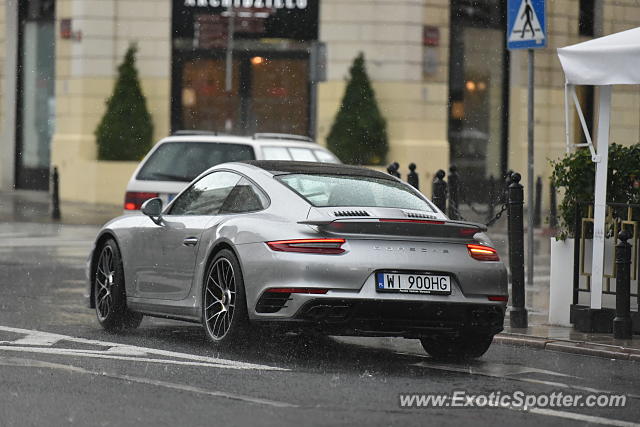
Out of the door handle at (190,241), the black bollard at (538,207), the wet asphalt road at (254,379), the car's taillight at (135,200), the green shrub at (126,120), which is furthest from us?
the green shrub at (126,120)

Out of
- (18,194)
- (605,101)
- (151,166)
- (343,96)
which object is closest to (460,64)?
(343,96)

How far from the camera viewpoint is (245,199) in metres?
10.1

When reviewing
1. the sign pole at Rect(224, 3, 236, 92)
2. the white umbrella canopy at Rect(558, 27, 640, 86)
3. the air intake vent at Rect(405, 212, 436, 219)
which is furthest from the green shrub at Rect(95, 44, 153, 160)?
the air intake vent at Rect(405, 212, 436, 219)

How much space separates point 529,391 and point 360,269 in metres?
1.39

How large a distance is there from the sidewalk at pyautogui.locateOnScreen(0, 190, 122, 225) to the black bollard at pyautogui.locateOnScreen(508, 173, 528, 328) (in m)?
14.2

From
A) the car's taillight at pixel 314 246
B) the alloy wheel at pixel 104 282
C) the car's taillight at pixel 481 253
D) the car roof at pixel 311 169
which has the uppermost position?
the car roof at pixel 311 169

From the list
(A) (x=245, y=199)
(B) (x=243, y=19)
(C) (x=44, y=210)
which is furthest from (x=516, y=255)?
(B) (x=243, y=19)

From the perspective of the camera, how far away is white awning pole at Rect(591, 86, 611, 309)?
11406mm

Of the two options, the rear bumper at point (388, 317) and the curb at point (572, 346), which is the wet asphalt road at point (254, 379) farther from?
the rear bumper at point (388, 317)

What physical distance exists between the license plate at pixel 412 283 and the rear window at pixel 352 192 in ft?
2.73

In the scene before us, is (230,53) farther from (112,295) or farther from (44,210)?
(112,295)

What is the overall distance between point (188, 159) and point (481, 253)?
7.88 metres

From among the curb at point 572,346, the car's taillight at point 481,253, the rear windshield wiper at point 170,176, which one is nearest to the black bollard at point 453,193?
the rear windshield wiper at point 170,176

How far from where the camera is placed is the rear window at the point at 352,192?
9836 millimetres
